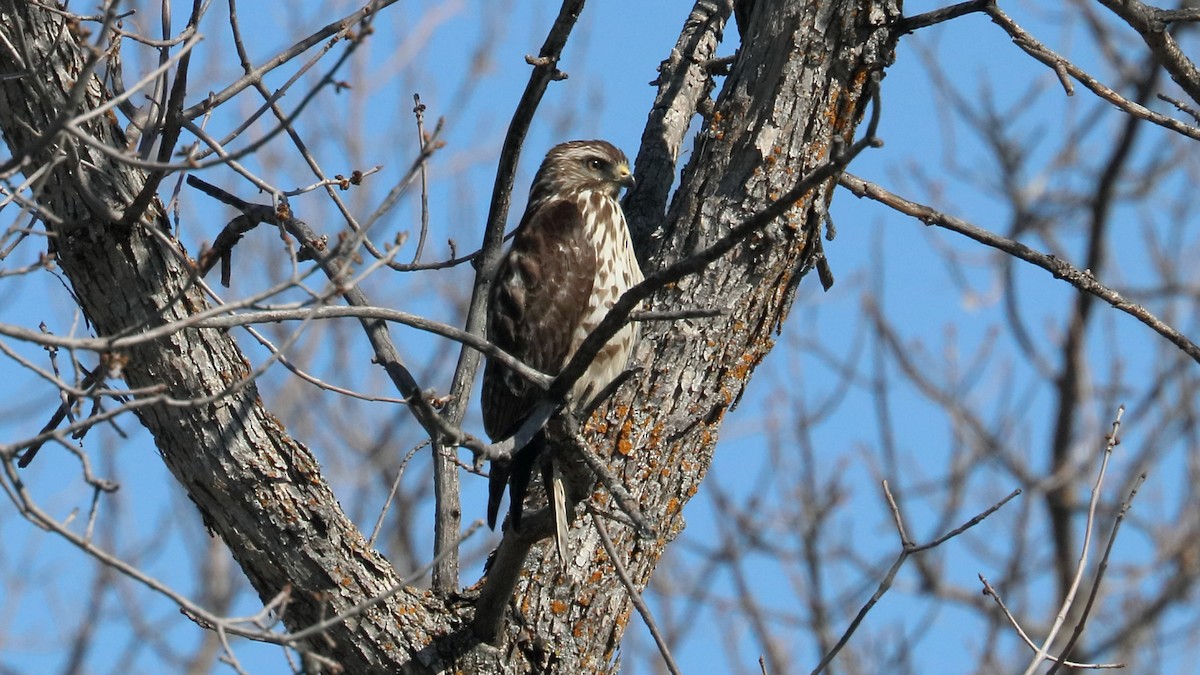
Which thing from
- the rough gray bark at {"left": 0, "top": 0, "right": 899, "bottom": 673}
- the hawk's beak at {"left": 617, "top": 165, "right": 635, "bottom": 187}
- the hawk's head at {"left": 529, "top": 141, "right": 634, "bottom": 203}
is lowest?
the rough gray bark at {"left": 0, "top": 0, "right": 899, "bottom": 673}

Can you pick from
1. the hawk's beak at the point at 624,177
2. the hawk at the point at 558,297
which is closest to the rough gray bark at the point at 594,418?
the hawk at the point at 558,297

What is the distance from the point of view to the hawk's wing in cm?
457

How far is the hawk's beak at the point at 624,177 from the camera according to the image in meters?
4.91

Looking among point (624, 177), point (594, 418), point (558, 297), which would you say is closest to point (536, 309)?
point (558, 297)

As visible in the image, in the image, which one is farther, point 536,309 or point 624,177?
point 624,177

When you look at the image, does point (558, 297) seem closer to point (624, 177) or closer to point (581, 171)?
point (624, 177)

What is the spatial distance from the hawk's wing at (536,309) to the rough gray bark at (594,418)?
43cm

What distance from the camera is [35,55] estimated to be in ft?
11.5

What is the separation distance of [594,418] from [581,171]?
142 centimetres

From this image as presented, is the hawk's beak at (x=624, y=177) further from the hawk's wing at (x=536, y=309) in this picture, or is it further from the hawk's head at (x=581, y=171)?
the hawk's wing at (x=536, y=309)

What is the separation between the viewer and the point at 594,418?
3.96m

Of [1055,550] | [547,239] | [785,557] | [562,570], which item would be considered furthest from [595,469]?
[1055,550]

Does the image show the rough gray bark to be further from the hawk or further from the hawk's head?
the hawk's head

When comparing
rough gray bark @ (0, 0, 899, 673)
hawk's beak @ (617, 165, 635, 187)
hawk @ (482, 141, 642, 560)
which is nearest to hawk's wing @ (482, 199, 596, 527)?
hawk @ (482, 141, 642, 560)
